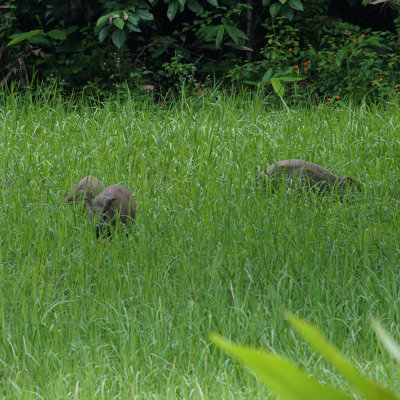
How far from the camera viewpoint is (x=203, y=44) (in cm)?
745

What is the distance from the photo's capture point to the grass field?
2199 mm

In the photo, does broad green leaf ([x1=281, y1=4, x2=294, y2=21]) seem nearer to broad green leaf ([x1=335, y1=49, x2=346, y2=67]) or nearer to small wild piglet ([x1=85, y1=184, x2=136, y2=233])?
broad green leaf ([x1=335, y1=49, x2=346, y2=67])

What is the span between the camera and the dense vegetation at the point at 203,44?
6680mm

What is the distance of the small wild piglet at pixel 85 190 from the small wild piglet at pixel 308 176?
3.41 feet

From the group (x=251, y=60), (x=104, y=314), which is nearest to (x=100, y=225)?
(x=104, y=314)

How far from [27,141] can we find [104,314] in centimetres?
269

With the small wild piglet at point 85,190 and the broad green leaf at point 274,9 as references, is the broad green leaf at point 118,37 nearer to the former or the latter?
the broad green leaf at point 274,9

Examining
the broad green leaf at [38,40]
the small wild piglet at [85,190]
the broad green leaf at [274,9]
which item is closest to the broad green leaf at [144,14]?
the broad green leaf at [38,40]

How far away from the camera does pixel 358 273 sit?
294cm

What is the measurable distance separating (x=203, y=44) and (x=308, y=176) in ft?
12.7

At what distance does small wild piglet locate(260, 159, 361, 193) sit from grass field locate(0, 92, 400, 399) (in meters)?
0.12

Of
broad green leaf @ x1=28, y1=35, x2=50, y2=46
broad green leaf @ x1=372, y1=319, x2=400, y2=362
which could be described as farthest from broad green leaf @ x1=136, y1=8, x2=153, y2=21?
broad green leaf @ x1=372, y1=319, x2=400, y2=362

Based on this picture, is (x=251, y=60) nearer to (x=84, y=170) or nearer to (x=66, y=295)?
(x=84, y=170)

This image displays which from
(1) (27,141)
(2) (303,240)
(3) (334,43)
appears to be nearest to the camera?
(2) (303,240)
